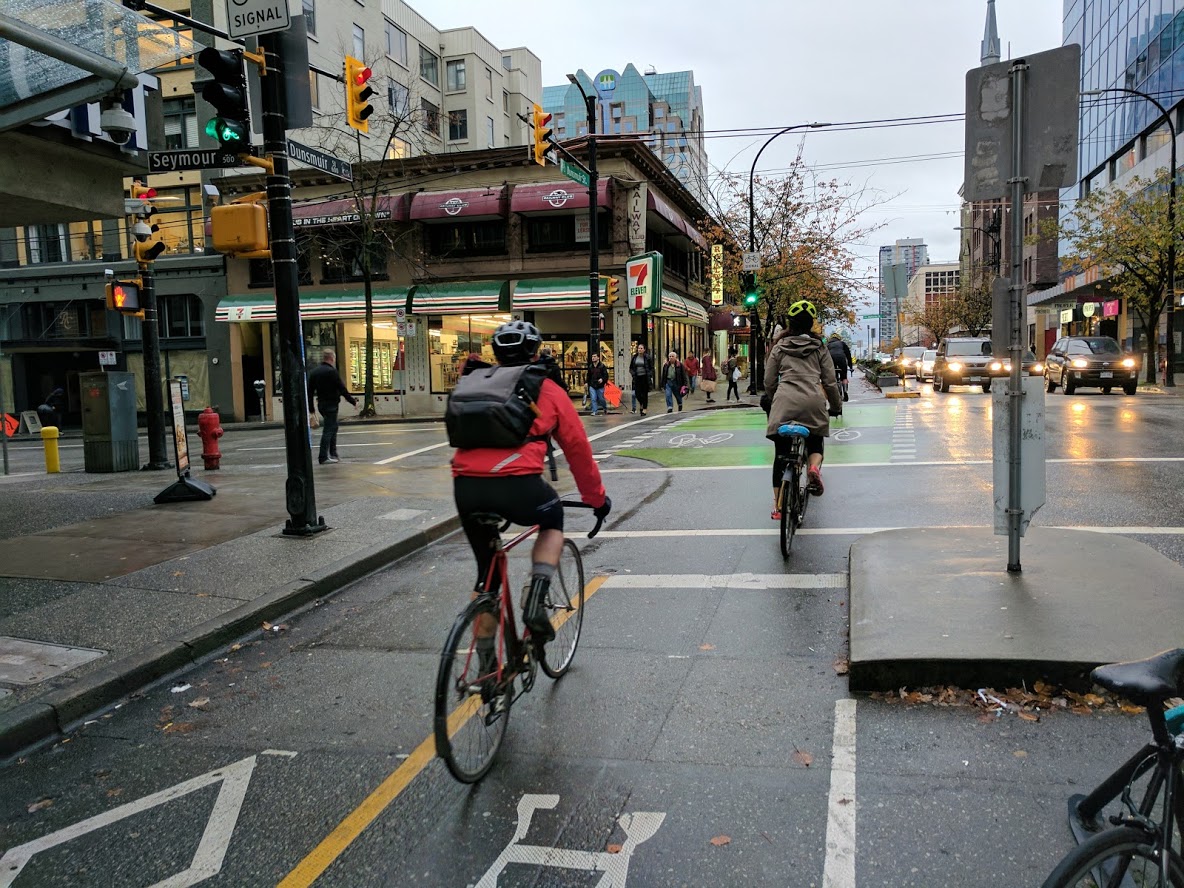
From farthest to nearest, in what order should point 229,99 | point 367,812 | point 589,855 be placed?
point 229,99 < point 367,812 < point 589,855

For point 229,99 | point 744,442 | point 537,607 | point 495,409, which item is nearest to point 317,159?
point 229,99

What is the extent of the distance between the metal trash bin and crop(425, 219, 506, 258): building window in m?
19.1

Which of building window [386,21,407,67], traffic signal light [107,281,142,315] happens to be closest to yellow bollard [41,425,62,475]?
traffic signal light [107,281,142,315]

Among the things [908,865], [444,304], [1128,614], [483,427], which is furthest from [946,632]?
[444,304]

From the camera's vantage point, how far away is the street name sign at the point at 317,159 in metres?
7.99

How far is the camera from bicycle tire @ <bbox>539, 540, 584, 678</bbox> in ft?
14.7

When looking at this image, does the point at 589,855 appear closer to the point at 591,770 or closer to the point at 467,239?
the point at 591,770

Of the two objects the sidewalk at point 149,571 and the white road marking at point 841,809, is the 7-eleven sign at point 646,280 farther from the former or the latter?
the white road marking at point 841,809

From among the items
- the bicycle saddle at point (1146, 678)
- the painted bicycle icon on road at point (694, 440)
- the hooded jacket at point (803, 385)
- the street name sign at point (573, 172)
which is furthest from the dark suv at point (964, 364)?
the bicycle saddle at point (1146, 678)

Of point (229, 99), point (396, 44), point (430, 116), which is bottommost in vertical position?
point (229, 99)

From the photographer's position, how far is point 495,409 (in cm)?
352

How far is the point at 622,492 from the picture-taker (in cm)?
1079

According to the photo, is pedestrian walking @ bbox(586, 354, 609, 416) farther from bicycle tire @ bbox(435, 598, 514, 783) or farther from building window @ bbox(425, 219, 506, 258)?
bicycle tire @ bbox(435, 598, 514, 783)

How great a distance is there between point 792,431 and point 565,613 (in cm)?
331
